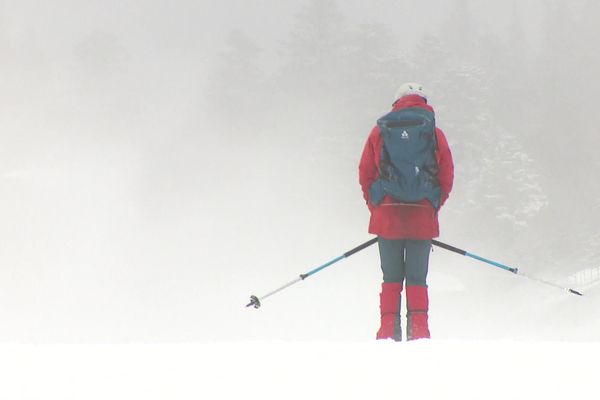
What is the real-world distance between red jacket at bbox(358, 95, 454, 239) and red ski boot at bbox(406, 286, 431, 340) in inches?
19.1

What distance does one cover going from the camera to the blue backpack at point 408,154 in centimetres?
578

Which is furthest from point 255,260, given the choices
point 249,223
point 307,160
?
point 307,160

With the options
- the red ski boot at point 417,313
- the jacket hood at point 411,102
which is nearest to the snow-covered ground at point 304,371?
the red ski boot at point 417,313

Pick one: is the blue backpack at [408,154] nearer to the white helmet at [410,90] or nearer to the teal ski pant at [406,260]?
the white helmet at [410,90]

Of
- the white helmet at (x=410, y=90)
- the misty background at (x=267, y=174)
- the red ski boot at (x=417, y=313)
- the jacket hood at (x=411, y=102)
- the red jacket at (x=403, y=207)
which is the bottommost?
the red ski boot at (x=417, y=313)

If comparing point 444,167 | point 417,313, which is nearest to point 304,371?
point 417,313

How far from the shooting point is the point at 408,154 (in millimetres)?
5812

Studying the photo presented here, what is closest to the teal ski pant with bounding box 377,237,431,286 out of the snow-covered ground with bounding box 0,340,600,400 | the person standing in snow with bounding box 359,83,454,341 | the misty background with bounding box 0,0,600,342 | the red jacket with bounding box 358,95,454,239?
the person standing in snow with bounding box 359,83,454,341

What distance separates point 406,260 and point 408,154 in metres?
0.91

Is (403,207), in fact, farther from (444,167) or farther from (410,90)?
(410,90)

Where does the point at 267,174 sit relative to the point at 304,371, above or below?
above

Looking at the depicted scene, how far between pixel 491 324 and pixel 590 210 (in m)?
17.6

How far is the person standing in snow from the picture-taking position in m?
5.80

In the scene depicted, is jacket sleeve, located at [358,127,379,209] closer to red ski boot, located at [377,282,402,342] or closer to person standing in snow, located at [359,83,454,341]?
person standing in snow, located at [359,83,454,341]
